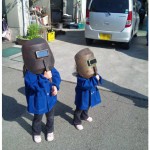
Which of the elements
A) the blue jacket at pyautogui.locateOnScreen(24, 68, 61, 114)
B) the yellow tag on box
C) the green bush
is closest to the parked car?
the yellow tag on box

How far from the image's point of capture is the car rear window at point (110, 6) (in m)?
6.99

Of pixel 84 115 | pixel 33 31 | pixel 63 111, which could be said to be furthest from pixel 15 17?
pixel 84 115

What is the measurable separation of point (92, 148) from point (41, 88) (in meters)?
1.07

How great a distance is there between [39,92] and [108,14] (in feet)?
16.9

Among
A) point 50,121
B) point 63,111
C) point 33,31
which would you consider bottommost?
point 63,111

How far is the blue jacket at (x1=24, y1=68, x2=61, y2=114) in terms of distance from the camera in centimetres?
255

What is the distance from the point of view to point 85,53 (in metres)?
2.85

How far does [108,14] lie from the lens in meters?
7.03

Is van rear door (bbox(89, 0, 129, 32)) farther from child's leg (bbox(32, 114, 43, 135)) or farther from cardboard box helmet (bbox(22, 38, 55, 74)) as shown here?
child's leg (bbox(32, 114, 43, 135))

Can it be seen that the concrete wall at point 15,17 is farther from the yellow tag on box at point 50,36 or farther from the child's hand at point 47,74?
the child's hand at point 47,74

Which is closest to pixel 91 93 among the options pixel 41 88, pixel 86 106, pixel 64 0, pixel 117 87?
pixel 86 106

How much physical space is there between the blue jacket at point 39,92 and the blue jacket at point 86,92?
1.21ft

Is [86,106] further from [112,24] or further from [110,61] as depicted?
[112,24]

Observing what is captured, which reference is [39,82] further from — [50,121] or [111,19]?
[111,19]
